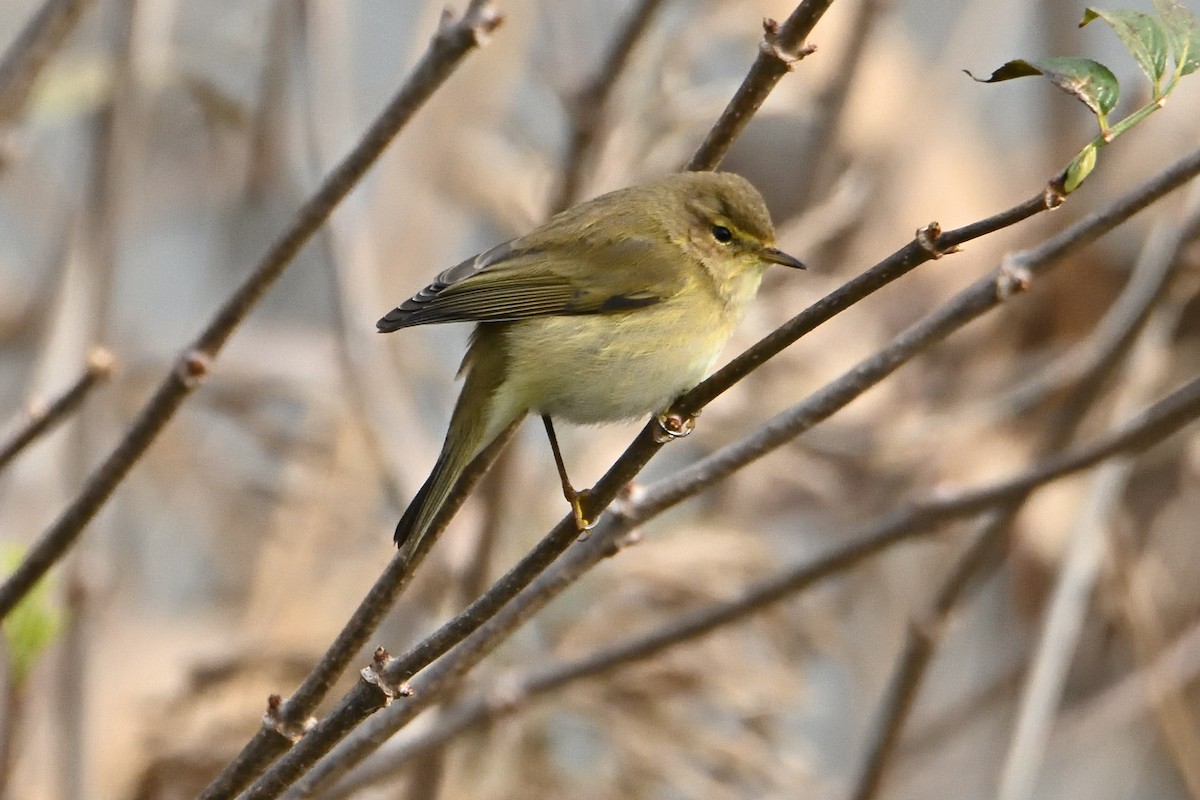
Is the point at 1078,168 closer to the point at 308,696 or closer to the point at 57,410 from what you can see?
the point at 308,696

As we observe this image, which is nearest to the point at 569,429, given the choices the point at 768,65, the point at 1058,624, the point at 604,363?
the point at 1058,624

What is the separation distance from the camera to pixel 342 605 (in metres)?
4.00

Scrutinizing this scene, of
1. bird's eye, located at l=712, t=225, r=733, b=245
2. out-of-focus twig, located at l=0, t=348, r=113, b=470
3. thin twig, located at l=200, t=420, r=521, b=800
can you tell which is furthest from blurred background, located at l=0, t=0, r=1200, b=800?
thin twig, located at l=200, t=420, r=521, b=800

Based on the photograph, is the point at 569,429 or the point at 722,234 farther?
the point at 569,429

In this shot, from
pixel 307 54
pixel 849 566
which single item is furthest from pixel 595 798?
pixel 307 54

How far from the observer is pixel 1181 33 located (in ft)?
3.94

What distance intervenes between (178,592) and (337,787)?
3.65 metres

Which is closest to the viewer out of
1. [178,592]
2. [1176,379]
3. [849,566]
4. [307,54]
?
[849,566]

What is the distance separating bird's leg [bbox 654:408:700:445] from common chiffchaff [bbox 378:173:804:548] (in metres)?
0.35

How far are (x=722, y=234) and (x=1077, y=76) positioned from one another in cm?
139

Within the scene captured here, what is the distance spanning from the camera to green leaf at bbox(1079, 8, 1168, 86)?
1.18m

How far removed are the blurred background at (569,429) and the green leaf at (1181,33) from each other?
0.92m

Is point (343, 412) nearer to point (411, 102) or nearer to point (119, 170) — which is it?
point (119, 170)

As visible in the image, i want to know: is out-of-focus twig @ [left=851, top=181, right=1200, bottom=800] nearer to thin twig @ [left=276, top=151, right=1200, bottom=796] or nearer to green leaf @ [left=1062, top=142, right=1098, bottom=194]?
thin twig @ [left=276, top=151, right=1200, bottom=796]
